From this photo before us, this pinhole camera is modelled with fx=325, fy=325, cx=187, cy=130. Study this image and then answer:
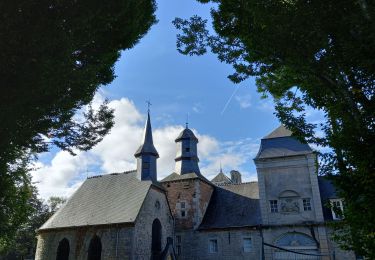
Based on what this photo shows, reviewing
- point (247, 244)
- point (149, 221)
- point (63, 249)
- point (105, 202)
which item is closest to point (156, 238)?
point (149, 221)

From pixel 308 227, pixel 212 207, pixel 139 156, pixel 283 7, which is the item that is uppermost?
pixel 139 156

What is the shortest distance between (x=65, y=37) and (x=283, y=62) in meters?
4.61

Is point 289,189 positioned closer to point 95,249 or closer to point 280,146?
point 280,146

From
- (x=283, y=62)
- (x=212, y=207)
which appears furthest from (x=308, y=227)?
(x=283, y=62)

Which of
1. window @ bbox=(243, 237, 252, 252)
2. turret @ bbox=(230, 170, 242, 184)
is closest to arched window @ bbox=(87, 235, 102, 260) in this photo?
window @ bbox=(243, 237, 252, 252)

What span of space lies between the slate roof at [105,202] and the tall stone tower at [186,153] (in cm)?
427

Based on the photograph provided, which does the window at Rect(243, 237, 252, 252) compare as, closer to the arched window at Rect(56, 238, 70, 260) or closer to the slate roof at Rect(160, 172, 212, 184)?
the slate roof at Rect(160, 172, 212, 184)

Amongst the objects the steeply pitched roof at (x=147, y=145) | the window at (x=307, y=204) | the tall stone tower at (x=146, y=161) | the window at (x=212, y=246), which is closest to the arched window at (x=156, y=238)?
the tall stone tower at (x=146, y=161)

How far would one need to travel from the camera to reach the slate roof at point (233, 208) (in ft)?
76.5

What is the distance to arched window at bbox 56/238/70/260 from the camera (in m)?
23.4

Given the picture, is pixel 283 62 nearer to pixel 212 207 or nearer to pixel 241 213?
pixel 241 213

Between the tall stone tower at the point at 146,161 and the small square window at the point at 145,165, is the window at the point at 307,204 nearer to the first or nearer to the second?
the tall stone tower at the point at 146,161

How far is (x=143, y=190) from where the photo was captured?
23.4 meters

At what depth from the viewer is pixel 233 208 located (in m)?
24.9
